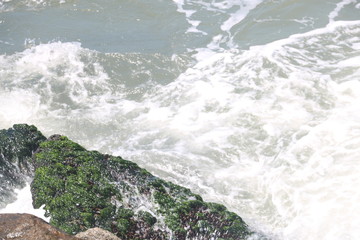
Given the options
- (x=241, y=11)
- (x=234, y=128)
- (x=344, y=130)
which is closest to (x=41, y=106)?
(x=234, y=128)

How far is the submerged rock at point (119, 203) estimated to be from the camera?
22.0 feet

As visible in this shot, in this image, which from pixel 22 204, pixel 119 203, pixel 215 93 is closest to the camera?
pixel 119 203

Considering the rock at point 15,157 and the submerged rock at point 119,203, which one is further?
the rock at point 15,157

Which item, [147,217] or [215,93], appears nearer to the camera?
[147,217]

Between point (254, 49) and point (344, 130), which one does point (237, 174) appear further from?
point (254, 49)

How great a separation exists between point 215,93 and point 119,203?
6.48m

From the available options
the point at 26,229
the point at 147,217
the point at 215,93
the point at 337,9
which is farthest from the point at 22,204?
the point at 337,9

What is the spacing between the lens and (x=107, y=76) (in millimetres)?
14227

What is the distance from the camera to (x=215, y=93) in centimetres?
1288

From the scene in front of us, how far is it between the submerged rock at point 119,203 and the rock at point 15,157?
396 mm

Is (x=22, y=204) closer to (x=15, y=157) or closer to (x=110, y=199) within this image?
(x=15, y=157)

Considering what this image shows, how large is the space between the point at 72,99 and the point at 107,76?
1.54 meters

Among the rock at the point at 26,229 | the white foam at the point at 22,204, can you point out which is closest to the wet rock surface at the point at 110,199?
the white foam at the point at 22,204

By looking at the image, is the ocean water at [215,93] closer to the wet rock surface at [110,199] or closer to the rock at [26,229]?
the wet rock surface at [110,199]
